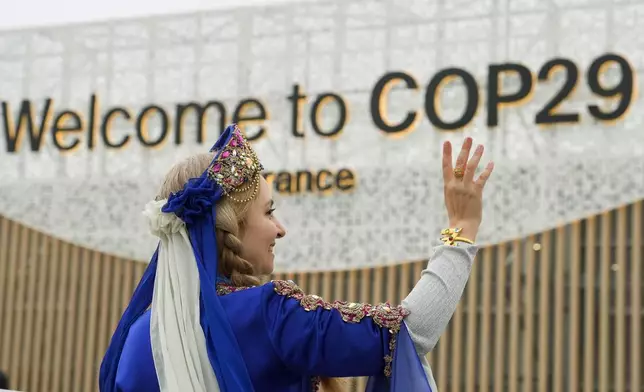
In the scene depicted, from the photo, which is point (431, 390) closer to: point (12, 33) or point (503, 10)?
point (503, 10)

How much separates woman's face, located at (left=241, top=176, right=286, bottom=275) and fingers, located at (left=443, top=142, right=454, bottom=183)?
0.27 m

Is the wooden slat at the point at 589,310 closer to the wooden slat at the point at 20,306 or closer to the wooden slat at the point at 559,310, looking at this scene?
Result: the wooden slat at the point at 559,310

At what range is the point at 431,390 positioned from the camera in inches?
53.6

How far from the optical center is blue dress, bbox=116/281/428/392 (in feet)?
4.40

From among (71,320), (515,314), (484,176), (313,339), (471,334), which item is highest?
(484,176)

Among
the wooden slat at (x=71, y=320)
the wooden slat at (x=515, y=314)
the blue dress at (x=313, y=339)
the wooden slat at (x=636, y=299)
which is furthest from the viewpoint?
the wooden slat at (x=71, y=320)

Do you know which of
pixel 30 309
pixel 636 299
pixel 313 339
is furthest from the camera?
pixel 30 309

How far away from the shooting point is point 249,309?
1388mm

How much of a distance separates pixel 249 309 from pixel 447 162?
0.36m

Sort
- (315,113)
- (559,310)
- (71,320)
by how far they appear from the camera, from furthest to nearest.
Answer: (71,320)
(315,113)
(559,310)

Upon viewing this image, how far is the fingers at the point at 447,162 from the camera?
1.38m

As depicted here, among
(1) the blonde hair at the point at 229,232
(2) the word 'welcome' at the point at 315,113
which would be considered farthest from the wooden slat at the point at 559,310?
(1) the blonde hair at the point at 229,232

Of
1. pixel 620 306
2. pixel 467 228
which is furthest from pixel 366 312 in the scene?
pixel 620 306

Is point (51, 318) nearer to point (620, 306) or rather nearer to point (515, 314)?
point (515, 314)
